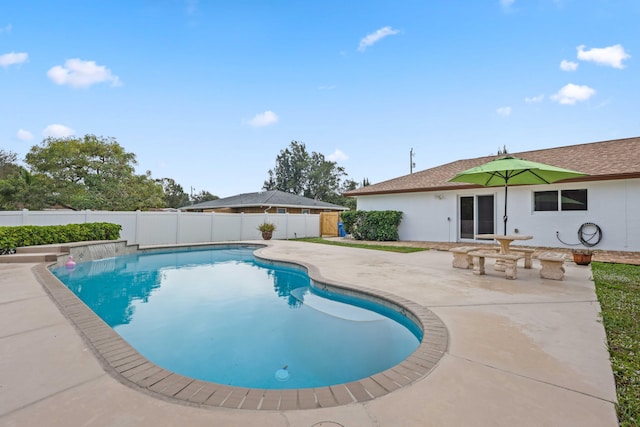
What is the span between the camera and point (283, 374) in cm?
321

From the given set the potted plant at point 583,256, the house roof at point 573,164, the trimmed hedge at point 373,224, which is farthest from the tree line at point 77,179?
the potted plant at point 583,256

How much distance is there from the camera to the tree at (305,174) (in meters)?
43.7

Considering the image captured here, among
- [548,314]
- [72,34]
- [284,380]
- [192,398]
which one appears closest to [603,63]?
[548,314]

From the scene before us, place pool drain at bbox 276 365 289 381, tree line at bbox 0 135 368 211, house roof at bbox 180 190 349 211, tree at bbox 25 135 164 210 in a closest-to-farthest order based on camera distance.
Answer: pool drain at bbox 276 365 289 381, tree line at bbox 0 135 368 211, tree at bbox 25 135 164 210, house roof at bbox 180 190 349 211

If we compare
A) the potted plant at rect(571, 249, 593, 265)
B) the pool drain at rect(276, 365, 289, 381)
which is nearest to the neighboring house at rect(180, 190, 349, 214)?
the potted plant at rect(571, 249, 593, 265)

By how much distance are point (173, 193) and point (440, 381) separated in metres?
55.0

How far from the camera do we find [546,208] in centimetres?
1152

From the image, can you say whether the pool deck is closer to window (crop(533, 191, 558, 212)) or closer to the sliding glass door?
window (crop(533, 191, 558, 212))

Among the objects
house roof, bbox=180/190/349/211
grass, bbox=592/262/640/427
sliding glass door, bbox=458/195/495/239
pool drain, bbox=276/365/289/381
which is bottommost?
pool drain, bbox=276/365/289/381

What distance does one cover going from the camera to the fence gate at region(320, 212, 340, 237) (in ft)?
66.5

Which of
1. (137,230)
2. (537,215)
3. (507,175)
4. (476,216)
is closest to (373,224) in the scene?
(476,216)

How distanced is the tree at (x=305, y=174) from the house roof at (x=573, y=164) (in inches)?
1035

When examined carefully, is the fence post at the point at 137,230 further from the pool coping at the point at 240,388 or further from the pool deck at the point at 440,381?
the pool coping at the point at 240,388

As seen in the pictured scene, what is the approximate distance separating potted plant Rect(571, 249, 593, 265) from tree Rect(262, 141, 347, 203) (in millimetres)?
36036
